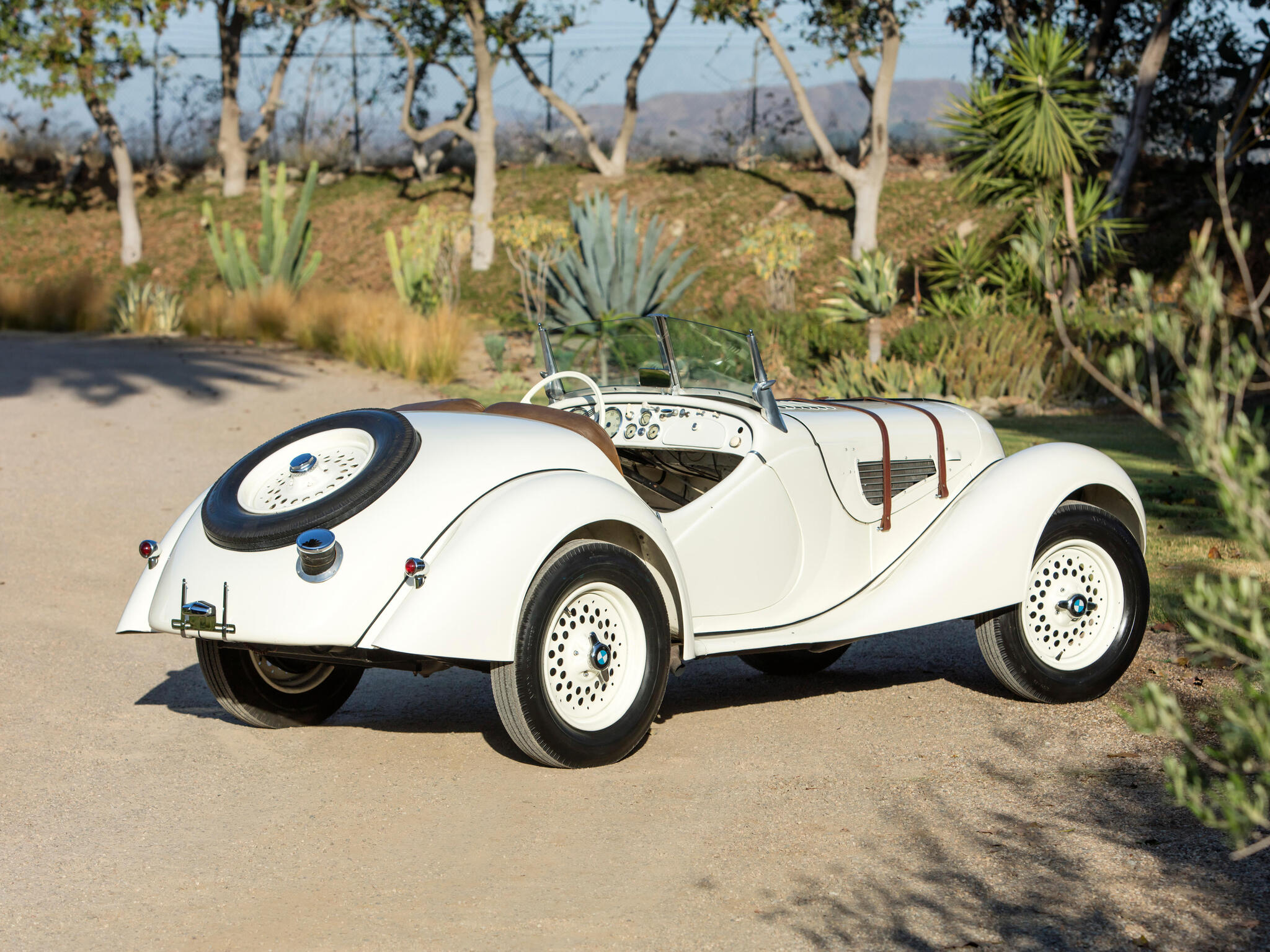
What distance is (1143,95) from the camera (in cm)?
2159

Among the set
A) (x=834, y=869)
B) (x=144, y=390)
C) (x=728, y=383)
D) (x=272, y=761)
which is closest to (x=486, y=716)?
(x=272, y=761)

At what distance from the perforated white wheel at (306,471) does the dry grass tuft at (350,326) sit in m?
11.1

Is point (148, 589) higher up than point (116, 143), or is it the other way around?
point (116, 143)

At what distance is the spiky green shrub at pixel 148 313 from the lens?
21016mm

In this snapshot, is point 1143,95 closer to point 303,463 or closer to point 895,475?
point 895,475

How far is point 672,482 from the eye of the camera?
5.54 meters

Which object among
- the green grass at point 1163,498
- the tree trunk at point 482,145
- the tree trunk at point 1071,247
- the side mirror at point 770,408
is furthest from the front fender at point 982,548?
the tree trunk at point 482,145

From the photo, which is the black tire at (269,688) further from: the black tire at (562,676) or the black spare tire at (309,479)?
the black tire at (562,676)

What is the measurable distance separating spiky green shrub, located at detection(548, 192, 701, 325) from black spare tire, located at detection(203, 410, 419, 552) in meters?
11.5

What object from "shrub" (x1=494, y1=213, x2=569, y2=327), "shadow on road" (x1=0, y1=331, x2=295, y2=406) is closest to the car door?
"shadow on road" (x1=0, y1=331, x2=295, y2=406)

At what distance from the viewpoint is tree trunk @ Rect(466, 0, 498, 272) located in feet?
89.6

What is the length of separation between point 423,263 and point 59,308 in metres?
7.50

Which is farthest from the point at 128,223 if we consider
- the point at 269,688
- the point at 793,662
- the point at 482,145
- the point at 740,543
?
the point at 740,543

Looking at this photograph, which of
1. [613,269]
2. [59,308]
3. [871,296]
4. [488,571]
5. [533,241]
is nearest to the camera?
[488,571]
